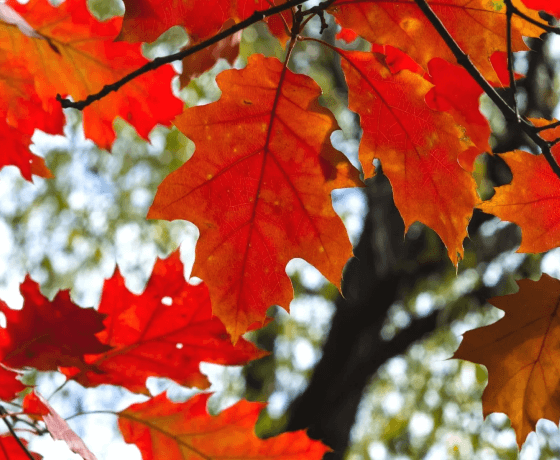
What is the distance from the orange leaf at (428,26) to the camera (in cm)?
77

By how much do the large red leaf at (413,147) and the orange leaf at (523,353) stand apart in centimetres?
25

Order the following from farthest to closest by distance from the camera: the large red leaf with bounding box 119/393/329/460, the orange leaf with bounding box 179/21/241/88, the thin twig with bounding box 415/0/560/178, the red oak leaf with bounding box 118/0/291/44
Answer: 1. the large red leaf with bounding box 119/393/329/460
2. the orange leaf with bounding box 179/21/241/88
3. the red oak leaf with bounding box 118/0/291/44
4. the thin twig with bounding box 415/0/560/178

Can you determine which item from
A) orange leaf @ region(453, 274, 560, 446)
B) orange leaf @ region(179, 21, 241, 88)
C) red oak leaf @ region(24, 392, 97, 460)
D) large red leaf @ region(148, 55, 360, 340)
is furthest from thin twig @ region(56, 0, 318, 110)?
orange leaf @ region(453, 274, 560, 446)

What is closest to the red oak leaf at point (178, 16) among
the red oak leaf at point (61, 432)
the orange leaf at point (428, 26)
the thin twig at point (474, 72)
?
the orange leaf at point (428, 26)

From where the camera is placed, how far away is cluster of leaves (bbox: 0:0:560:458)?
78 centimetres

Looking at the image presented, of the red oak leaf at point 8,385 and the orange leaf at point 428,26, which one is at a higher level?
the orange leaf at point 428,26

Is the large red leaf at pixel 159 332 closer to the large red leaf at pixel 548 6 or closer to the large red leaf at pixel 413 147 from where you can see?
the large red leaf at pixel 413 147

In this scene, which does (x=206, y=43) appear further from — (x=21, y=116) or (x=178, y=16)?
(x=21, y=116)

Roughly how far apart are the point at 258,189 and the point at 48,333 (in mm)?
458

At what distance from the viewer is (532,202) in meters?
0.89

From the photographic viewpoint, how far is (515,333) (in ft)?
3.22

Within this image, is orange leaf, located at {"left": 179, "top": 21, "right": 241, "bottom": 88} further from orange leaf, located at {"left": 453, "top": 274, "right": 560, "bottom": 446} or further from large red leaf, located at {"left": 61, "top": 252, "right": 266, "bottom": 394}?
orange leaf, located at {"left": 453, "top": 274, "right": 560, "bottom": 446}

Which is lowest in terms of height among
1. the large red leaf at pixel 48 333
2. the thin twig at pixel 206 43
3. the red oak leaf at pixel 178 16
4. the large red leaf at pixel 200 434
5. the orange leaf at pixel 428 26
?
the large red leaf at pixel 200 434

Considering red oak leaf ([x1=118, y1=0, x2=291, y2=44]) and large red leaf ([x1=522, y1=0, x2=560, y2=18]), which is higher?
red oak leaf ([x1=118, y1=0, x2=291, y2=44])
